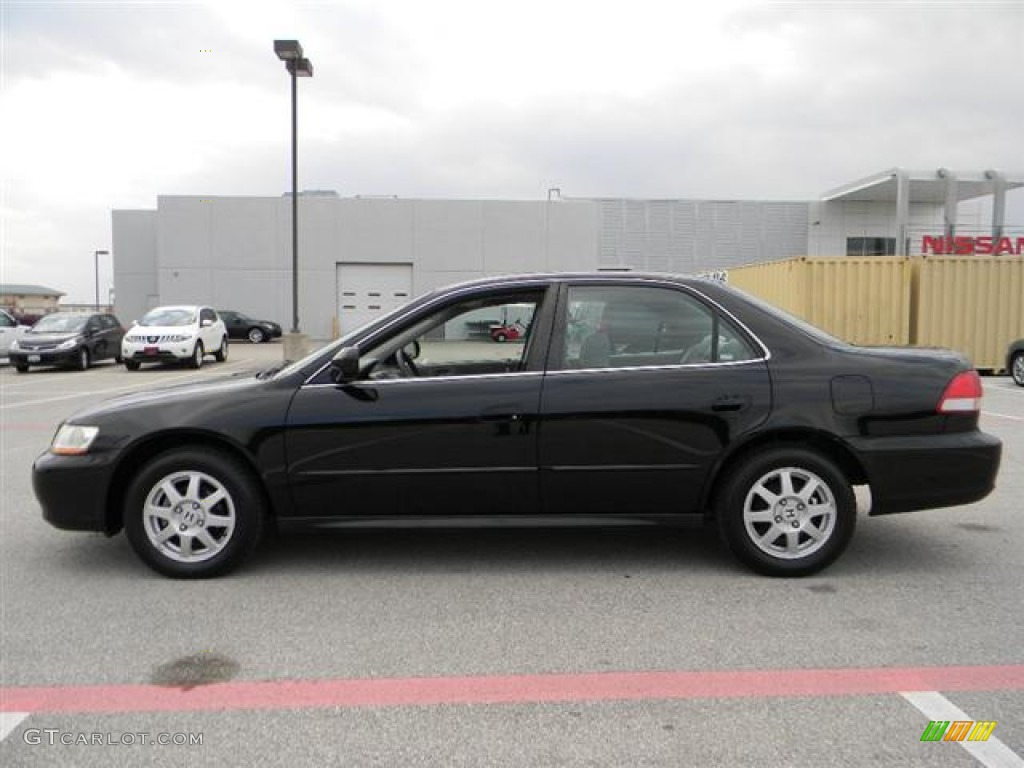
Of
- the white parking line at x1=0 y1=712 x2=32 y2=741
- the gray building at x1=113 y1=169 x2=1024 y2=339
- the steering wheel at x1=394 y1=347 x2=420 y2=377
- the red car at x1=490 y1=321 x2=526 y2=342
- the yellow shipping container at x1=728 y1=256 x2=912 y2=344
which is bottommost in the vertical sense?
the white parking line at x1=0 y1=712 x2=32 y2=741

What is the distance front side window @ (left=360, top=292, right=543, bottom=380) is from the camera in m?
4.41

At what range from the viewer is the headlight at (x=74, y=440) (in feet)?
14.1

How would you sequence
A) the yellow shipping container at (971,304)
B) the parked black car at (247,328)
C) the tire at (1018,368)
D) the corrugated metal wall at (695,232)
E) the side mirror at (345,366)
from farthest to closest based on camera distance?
1. the corrugated metal wall at (695,232)
2. the parked black car at (247,328)
3. the yellow shipping container at (971,304)
4. the tire at (1018,368)
5. the side mirror at (345,366)

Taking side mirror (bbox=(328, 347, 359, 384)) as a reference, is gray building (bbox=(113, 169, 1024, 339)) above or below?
above

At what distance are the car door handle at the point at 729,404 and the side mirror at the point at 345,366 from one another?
72.8 inches

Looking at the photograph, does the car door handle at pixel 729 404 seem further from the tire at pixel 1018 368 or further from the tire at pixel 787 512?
the tire at pixel 1018 368

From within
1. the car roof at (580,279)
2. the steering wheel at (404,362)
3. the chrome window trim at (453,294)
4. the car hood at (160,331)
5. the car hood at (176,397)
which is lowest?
the car hood at (176,397)

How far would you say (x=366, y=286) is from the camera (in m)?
36.3

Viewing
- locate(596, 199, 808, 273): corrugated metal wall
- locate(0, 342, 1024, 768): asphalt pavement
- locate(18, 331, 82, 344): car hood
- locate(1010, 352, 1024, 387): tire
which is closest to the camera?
locate(0, 342, 1024, 768): asphalt pavement

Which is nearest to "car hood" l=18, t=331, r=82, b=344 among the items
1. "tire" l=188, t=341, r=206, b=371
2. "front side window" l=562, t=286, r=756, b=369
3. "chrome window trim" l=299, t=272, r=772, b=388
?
"tire" l=188, t=341, r=206, b=371

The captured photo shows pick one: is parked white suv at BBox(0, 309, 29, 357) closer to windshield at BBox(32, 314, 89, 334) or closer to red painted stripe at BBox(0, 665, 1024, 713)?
windshield at BBox(32, 314, 89, 334)

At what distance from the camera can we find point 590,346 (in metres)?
4.36

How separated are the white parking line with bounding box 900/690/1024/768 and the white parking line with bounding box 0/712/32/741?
3083mm

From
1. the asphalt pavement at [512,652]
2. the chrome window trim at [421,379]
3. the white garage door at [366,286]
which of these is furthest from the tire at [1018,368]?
the white garage door at [366,286]
